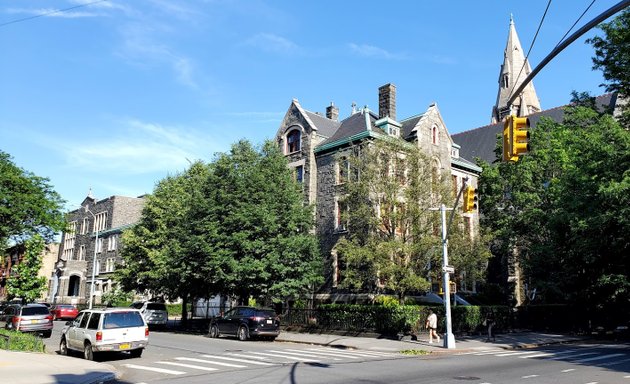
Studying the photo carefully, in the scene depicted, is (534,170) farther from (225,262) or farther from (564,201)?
(225,262)

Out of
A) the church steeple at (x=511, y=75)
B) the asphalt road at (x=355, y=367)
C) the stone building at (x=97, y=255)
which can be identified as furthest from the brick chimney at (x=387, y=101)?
the church steeple at (x=511, y=75)

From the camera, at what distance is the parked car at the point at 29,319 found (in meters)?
26.7

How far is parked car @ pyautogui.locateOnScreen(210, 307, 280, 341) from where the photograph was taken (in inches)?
1006

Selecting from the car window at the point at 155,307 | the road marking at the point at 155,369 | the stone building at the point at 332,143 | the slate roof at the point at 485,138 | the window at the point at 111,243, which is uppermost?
the slate roof at the point at 485,138

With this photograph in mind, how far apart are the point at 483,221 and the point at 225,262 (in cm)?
2076

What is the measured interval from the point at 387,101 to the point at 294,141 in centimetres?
753

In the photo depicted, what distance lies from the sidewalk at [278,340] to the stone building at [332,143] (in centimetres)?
826

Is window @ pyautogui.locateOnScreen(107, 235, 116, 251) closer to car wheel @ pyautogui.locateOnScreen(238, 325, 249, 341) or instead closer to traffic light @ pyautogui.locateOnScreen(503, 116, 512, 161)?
car wheel @ pyautogui.locateOnScreen(238, 325, 249, 341)

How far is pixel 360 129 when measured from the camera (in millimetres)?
35625

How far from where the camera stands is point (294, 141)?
3956 cm

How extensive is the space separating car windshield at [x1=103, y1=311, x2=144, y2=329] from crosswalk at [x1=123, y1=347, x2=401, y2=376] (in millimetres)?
1604

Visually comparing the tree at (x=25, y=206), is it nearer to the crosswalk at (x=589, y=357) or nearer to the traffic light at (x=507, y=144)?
the crosswalk at (x=589, y=357)

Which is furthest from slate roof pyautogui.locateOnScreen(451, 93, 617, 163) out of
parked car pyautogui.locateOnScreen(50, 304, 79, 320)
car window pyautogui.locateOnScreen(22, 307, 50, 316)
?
car window pyautogui.locateOnScreen(22, 307, 50, 316)

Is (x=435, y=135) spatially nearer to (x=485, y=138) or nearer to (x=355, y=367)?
(x=485, y=138)
